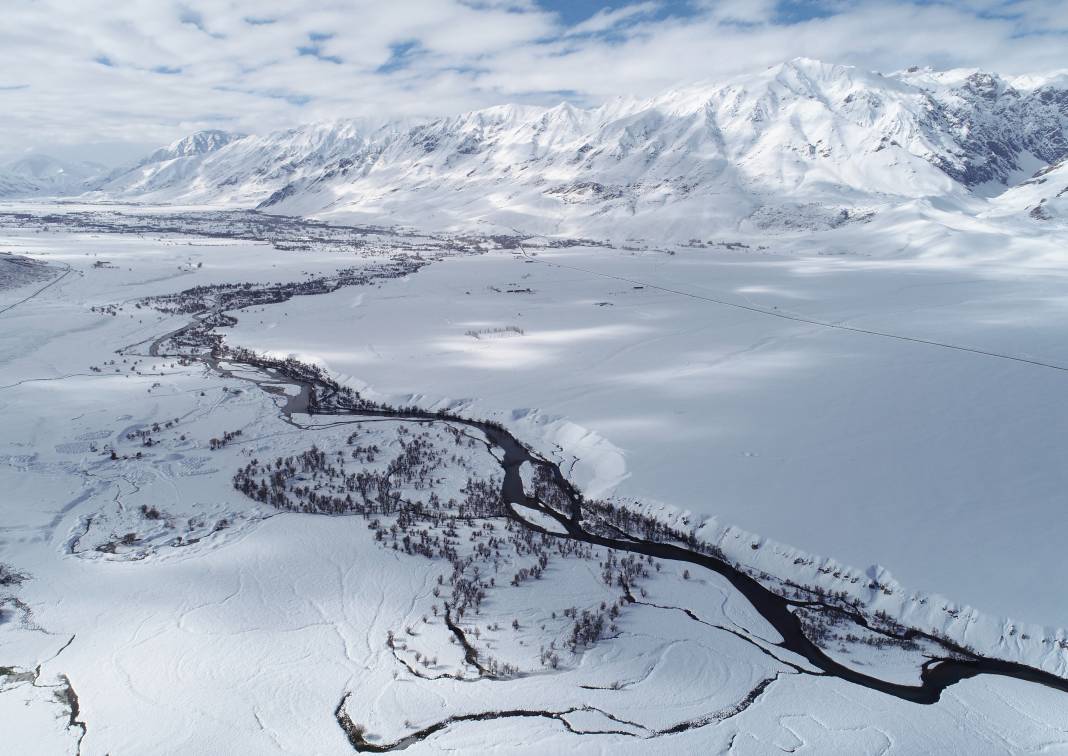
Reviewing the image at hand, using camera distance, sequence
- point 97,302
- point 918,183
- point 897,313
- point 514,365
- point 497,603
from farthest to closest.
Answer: point 918,183 → point 97,302 → point 897,313 → point 514,365 → point 497,603

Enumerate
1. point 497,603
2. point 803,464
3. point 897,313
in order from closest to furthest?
point 497,603, point 803,464, point 897,313

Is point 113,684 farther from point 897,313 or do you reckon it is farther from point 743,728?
point 897,313

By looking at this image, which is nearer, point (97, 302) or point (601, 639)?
point (601, 639)

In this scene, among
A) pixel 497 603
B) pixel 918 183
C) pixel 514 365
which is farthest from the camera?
pixel 918 183

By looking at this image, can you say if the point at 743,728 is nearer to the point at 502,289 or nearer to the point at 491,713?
the point at 491,713

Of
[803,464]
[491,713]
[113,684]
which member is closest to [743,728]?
[491,713]

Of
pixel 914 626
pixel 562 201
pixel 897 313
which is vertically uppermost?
Result: pixel 562 201

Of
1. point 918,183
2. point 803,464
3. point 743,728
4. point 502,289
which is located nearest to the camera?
point 743,728

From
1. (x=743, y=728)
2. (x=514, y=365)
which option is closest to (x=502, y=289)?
(x=514, y=365)

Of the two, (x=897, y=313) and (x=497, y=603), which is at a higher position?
(x=897, y=313)
